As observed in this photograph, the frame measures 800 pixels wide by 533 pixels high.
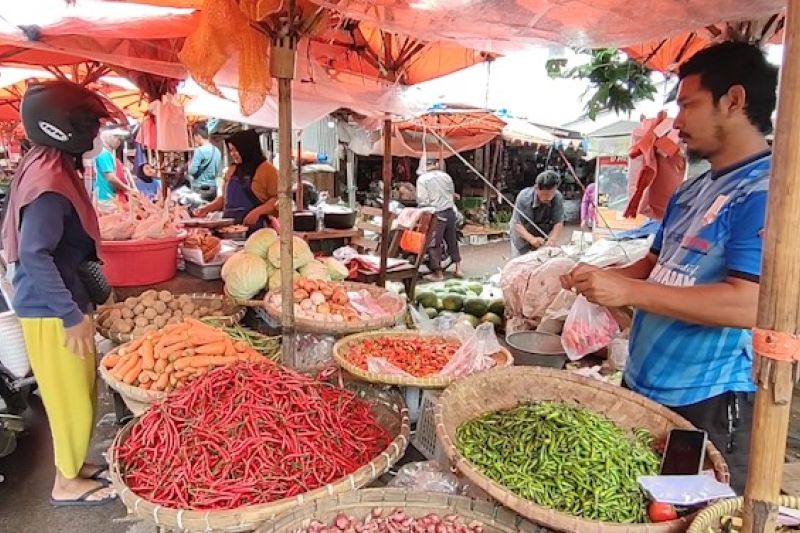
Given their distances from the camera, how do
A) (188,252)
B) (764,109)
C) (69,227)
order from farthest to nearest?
1. (188,252)
2. (69,227)
3. (764,109)

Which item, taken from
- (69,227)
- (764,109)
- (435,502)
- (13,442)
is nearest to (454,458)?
(435,502)

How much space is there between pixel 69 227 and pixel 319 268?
1.49 meters

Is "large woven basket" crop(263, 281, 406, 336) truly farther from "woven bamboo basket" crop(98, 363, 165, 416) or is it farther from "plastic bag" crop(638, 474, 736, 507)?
"plastic bag" crop(638, 474, 736, 507)

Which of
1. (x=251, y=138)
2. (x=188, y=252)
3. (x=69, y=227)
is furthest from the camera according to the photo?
(x=251, y=138)

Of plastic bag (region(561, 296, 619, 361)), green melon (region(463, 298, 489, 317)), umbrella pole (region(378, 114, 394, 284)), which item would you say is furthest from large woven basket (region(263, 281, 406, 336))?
green melon (region(463, 298, 489, 317))

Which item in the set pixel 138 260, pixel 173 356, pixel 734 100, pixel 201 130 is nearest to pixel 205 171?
pixel 201 130

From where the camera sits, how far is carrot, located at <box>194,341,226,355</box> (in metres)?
2.63

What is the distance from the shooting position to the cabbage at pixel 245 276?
3459 mm

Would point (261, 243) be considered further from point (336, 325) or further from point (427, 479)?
point (427, 479)

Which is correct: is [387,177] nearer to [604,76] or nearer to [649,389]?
[604,76]

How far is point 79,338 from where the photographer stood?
264 centimetres

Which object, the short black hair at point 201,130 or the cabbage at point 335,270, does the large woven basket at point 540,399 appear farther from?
the short black hair at point 201,130

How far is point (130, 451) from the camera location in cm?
188

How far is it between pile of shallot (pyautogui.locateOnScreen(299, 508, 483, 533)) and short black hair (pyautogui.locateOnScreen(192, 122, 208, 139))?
14388 millimetres
